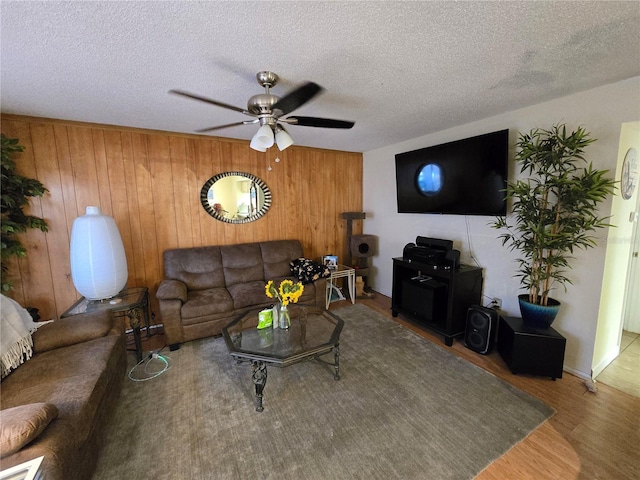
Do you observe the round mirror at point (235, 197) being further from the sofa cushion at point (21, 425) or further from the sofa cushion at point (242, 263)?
the sofa cushion at point (21, 425)

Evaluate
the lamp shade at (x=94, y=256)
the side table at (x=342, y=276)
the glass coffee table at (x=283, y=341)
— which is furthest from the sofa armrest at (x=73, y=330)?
the side table at (x=342, y=276)

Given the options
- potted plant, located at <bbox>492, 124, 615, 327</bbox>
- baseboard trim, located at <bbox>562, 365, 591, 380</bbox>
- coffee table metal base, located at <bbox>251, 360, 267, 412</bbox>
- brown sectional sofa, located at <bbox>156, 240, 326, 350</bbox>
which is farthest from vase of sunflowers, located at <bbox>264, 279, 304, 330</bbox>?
baseboard trim, located at <bbox>562, 365, 591, 380</bbox>

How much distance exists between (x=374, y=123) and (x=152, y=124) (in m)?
2.39

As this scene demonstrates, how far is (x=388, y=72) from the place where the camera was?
5.84 feet

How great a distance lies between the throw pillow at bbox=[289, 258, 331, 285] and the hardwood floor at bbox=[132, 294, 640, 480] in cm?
205

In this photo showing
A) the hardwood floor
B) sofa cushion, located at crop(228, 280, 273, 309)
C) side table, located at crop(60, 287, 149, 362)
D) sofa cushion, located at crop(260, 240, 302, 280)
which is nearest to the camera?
the hardwood floor

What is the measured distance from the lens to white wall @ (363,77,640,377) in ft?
6.61

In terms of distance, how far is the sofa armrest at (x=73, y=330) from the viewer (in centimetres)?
184

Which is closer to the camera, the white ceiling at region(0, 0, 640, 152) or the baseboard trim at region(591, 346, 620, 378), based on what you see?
the white ceiling at region(0, 0, 640, 152)

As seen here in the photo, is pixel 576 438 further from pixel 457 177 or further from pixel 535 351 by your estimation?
pixel 457 177

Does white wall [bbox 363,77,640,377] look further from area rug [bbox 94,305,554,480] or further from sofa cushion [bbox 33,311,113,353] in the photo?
sofa cushion [bbox 33,311,113,353]

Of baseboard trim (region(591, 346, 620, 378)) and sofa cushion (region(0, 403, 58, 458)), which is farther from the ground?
sofa cushion (region(0, 403, 58, 458))

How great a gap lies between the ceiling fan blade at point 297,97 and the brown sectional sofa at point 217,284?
202cm

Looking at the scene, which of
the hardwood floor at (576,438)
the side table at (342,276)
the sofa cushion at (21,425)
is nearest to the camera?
the sofa cushion at (21,425)
